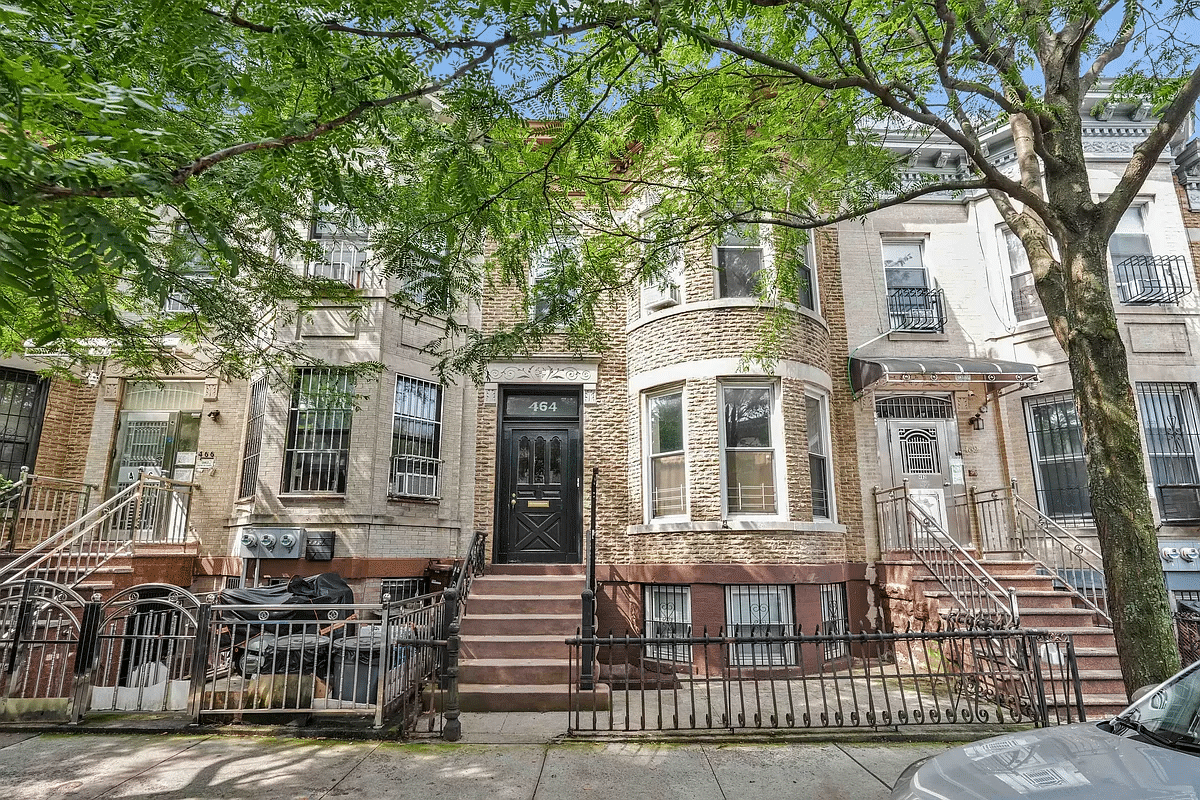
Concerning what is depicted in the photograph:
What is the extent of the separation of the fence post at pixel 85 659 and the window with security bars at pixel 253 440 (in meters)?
4.04

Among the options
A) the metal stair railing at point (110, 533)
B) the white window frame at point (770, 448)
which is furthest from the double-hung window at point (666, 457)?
the metal stair railing at point (110, 533)

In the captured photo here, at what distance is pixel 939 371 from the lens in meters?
10.6

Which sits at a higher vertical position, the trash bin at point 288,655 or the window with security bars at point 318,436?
the window with security bars at point 318,436

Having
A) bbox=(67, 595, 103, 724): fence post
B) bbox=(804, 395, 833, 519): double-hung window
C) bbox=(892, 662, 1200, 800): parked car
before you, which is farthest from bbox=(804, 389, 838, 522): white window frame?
bbox=(67, 595, 103, 724): fence post

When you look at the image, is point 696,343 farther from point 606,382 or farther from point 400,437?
point 400,437

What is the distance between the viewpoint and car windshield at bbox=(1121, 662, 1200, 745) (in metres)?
3.14

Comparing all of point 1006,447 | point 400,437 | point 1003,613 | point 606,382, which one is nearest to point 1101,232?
point 1003,613

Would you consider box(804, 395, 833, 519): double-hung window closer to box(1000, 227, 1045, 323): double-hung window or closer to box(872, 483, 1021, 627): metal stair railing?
box(872, 483, 1021, 627): metal stair railing

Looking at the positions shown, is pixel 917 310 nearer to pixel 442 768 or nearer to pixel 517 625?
pixel 517 625

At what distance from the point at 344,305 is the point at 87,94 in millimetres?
6918

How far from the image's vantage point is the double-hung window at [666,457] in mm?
10609

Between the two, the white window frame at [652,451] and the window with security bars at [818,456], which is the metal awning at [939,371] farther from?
the white window frame at [652,451]

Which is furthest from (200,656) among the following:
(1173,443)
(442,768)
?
(1173,443)

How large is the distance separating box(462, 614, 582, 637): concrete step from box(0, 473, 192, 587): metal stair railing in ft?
15.9
